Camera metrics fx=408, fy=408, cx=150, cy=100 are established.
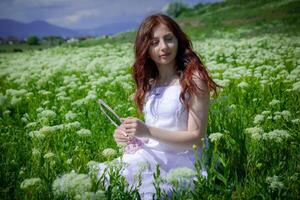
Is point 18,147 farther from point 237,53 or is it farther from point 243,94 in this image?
point 237,53

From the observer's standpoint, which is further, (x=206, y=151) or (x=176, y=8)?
(x=176, y=8)

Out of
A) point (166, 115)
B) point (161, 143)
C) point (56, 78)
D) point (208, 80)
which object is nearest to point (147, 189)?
point (161, 143)

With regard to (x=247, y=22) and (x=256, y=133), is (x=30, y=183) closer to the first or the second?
(x=256, y=133)

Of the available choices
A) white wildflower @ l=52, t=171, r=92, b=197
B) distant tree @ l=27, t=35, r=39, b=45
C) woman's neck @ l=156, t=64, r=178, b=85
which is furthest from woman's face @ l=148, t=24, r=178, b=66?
distant tree @ l=27, t=35, r=39, b=45

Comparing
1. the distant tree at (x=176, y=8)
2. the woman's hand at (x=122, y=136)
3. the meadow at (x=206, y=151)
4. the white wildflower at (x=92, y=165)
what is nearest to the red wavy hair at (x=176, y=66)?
the meadow at (x=206, y=151)

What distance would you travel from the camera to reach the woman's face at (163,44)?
321cm

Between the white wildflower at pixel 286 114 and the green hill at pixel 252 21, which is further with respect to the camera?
the green hill at pixel 252 21

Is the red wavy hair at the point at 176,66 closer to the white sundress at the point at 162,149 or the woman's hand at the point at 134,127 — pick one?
the white sundress at the point at 162,149

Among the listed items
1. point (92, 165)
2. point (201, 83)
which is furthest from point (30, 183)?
point (201, 83)

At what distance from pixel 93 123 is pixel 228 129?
174 cm

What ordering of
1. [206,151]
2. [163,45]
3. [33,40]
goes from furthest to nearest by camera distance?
[33,40], [163,45], [206,151]

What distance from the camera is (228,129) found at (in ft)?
12.0

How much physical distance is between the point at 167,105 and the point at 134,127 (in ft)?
1.82

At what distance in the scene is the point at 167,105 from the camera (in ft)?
10.5
